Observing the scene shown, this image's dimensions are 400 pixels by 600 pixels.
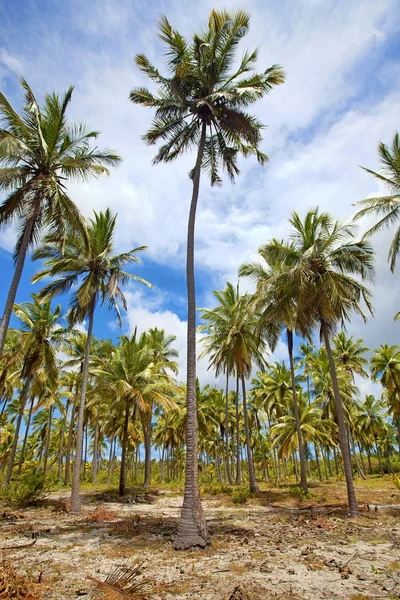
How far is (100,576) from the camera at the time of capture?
655 cm

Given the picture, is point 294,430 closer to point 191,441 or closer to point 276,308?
point 276,308

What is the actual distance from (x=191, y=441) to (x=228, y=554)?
281cm

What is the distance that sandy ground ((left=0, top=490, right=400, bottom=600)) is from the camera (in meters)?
5.84

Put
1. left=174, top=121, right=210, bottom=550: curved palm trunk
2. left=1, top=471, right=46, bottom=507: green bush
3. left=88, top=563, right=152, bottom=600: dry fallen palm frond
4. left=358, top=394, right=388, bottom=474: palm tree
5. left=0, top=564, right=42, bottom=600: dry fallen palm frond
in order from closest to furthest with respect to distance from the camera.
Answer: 1. left=0, top=564, right=42, bottom=600: dry fallen palm frond
2. left=88, top=563, right=152, bottom=600: dry fallen palm frond
3. left=174, top=121, right=210, bottom=550: curved palm trunk
4. left=1, top=471, right=46, bottom=507: green bush
5. left=358, top=394, right=388, bottom=474: palm tree

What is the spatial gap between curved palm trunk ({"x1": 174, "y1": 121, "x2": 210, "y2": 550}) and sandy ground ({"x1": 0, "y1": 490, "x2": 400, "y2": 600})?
370mm

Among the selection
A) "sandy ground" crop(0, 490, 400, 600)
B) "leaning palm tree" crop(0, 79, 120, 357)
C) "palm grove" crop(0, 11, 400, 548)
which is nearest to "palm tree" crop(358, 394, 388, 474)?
"palm grove" crop(0, 11, 400, 548)

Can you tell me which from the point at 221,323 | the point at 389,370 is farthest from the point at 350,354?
the point at 221,323

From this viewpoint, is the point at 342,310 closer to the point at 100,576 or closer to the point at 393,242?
the point at 393,242

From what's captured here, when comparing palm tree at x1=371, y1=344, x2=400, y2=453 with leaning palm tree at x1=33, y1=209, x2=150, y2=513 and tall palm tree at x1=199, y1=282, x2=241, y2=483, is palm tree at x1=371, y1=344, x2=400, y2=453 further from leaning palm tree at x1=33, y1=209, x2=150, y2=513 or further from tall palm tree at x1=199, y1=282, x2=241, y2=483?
leaning palm tree at x1=33, y1=209, x2=150, y2=513

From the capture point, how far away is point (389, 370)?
A: 31828 millimetres

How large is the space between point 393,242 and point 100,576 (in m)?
16.1

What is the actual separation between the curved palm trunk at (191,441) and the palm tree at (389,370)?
90.0 feet

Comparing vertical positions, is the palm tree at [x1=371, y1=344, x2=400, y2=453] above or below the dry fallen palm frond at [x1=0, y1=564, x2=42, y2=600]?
above

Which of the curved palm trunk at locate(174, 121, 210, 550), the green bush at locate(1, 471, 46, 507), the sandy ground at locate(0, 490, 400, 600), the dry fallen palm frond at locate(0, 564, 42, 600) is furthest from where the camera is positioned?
the green bush at locate(1, 471, 46, 507)
